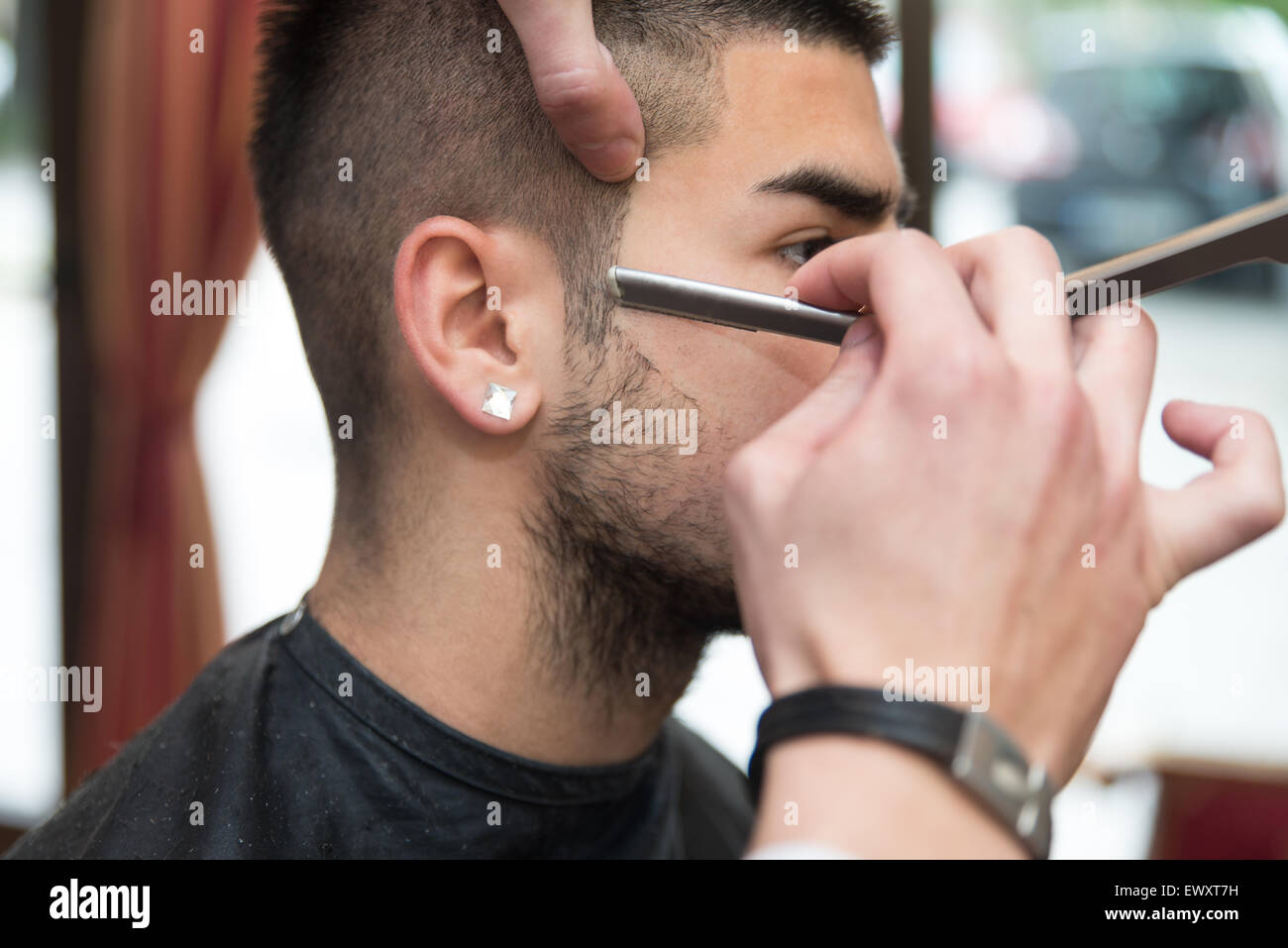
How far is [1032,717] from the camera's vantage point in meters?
0.70

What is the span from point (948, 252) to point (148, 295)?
225 centimetres

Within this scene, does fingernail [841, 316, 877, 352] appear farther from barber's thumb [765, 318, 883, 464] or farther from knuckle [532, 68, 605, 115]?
knuckle [532, 68, 605, 115]

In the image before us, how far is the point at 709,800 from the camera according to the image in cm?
165

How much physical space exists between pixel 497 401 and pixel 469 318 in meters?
0.11

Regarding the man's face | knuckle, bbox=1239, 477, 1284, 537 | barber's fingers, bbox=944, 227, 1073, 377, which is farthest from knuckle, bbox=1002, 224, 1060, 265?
the man's face

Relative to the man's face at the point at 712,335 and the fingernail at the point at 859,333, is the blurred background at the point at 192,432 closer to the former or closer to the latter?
the man's face at the point at 712,335

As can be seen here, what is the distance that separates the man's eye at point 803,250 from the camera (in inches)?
46.2

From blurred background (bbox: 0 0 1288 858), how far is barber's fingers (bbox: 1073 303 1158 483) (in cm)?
71

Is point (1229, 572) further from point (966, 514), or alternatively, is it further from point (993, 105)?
point (966, 514)

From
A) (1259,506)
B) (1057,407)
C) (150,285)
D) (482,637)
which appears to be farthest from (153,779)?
(150,285)

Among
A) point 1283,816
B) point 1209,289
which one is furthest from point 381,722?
point 1209,289

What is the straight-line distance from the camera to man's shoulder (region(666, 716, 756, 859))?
1.58 meters

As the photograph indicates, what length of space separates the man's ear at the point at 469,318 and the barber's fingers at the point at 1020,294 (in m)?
0.52

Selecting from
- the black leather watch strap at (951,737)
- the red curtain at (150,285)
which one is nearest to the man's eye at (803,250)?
the black leather watch strap at (951,737)
